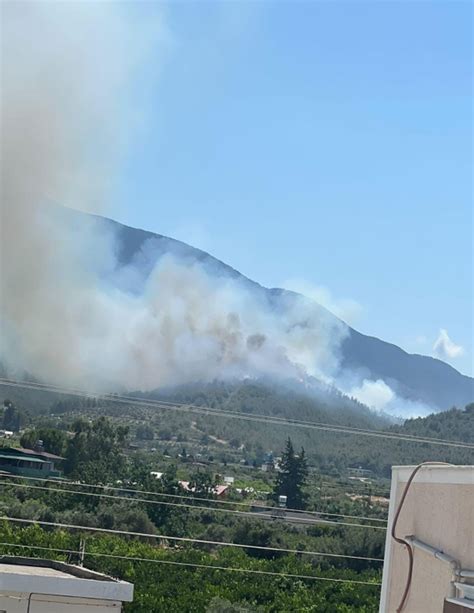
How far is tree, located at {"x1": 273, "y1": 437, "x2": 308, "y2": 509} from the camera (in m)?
43.9

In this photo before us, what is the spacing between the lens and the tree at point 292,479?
144 feet

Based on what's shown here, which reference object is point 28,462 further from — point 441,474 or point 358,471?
point 441,474

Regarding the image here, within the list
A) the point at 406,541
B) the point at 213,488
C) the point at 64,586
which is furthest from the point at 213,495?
the point at 406,541

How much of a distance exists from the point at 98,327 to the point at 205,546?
46.6 meters

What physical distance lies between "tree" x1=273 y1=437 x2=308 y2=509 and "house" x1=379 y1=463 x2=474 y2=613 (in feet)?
123

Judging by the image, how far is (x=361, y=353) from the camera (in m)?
118

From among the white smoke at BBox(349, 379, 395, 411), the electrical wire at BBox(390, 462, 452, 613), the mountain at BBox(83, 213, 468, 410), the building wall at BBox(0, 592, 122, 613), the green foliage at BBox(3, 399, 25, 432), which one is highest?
the mountain at BBox(83, 213, 468, 410)

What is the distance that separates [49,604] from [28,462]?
107 feet

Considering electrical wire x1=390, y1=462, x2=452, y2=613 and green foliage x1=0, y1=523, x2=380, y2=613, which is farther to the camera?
green foliage x1=0, y1=523, x2=380, y2=613

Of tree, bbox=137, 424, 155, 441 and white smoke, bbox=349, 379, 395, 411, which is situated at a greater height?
white smoke, bbox=349, 379, 395, 411

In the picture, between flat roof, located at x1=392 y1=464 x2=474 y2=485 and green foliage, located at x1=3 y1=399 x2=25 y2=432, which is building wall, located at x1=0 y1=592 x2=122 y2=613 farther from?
green foliage, located at x1=3 y1=399 x2=25 y2=432

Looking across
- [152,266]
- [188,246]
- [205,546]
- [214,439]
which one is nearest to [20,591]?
[205,546]

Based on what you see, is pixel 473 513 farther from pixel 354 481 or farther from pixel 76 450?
pixel 354 481

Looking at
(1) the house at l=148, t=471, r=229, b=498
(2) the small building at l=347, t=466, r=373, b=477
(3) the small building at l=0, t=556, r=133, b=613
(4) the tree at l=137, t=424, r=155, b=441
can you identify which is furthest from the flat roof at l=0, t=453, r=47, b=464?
(3) the small building at l=0, t=556, r=133, b=613
